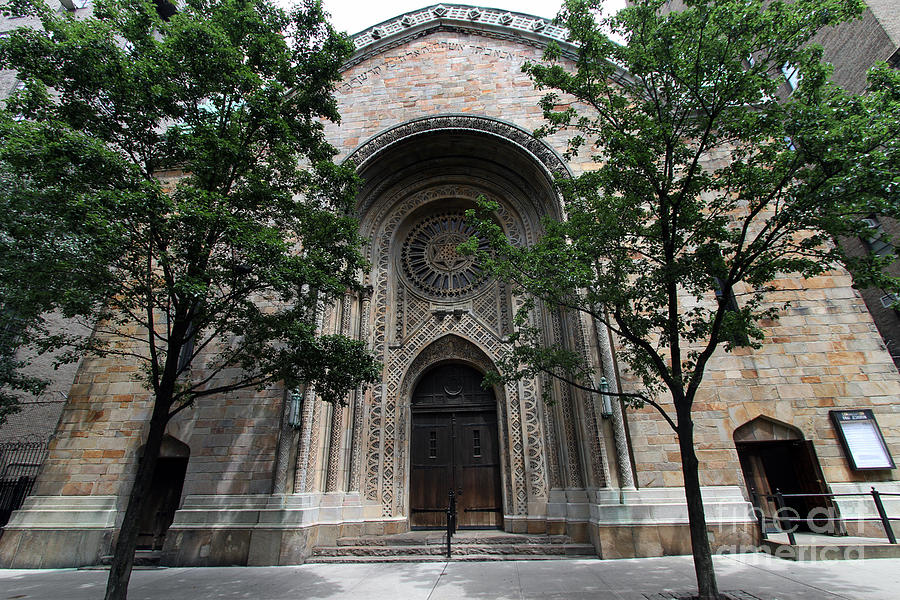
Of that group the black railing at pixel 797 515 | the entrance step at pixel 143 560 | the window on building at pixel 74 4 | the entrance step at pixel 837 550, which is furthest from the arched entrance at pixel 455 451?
the window on building at pixel 74 4

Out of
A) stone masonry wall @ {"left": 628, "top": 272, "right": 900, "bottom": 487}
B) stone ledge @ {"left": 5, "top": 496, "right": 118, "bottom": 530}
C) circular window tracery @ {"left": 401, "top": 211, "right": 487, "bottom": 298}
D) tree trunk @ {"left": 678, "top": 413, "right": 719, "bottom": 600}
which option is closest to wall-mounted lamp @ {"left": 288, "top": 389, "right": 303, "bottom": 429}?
stone ledge @ {"left": 5, "top": 496, "right": 118, "bottom": 530}

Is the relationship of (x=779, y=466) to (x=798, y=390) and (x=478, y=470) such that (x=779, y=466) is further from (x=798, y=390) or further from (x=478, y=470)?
(x=478, y=470)

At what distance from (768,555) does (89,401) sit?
14.4 meters

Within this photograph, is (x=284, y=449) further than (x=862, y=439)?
Yes

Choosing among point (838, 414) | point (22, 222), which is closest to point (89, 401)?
point (22, 222)

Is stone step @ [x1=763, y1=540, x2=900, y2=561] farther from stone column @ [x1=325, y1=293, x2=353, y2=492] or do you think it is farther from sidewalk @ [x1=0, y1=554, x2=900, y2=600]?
stone column @ [x1=325, y1=293, x2=353, y2=492]

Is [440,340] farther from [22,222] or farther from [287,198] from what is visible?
[22,222]

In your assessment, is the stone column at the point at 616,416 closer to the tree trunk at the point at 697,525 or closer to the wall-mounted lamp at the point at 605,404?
the wall-mounted lamp at the point at 605,404

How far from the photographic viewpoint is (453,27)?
46.4 feet

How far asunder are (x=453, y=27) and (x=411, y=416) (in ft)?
40.8

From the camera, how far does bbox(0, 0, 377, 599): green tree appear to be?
565cm

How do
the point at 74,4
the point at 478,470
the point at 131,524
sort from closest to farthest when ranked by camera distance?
the point at 131,524, the point at 478,470, the point at 74,4

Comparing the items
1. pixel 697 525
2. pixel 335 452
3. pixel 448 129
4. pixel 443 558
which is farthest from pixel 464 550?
pixel 448 129

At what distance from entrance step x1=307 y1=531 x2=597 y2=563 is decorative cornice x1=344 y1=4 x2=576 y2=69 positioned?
13.5m
